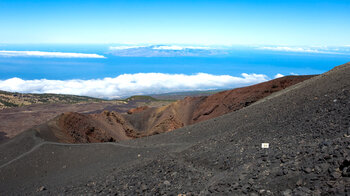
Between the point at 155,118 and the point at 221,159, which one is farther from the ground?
the point at 221,159

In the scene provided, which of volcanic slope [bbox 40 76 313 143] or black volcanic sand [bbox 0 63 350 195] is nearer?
black volcanic sand [bbox 0 63 350 195]

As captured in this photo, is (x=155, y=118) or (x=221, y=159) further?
(x=155, y=118)

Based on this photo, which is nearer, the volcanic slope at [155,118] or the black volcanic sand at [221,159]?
the black volcanic sand at [221,159]

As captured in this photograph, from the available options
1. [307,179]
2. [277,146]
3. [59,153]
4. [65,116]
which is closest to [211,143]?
[277,146]
